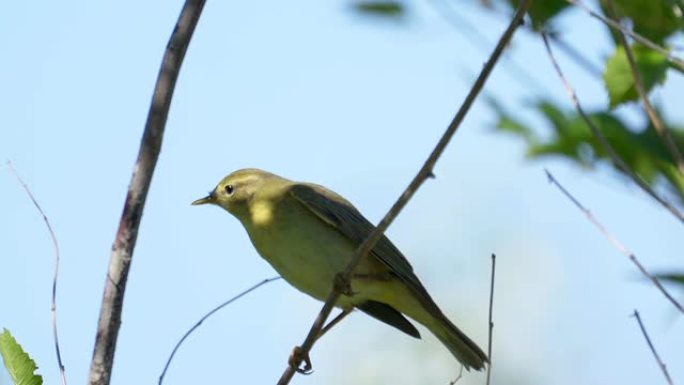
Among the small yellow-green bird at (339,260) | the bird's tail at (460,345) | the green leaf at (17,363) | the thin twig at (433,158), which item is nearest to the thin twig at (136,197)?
the green leaf at (17,363)

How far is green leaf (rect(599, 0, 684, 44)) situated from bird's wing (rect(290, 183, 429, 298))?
8.87 feet

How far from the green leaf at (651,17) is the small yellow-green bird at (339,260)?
8.99 feet

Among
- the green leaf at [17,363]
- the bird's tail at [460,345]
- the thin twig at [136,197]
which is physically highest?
the thin twig at [136,197]

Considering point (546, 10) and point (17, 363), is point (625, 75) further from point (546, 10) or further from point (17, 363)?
point (17, 363)

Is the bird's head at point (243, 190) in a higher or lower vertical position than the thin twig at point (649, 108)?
lower

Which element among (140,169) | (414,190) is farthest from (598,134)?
(140,169)

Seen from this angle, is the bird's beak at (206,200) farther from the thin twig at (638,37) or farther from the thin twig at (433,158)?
the thin twig at (638,37)

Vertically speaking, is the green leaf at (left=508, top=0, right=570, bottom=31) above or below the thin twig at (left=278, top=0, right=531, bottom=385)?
above

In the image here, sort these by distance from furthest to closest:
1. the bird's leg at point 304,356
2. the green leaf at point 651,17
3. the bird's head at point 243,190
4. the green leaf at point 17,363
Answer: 1. the bird's head at point 243,190
2. the bird's leg at point 304,356
3. the green leaf at point 17,363
4. the green leaf at point 651,17

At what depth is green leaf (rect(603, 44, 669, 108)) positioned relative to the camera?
269 centimetres

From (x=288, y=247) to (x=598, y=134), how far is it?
10.2 feet

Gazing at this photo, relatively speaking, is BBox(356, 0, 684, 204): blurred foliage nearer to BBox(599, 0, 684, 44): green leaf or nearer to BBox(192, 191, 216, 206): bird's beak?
BBox(599, 0, 684, 44): green leaf

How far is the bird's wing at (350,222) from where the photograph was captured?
5.24 meters

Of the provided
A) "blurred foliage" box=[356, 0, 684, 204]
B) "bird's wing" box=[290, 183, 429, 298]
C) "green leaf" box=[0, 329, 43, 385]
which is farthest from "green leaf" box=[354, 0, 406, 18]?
"bird's wing" box=[290, 183, 429, 298]
